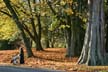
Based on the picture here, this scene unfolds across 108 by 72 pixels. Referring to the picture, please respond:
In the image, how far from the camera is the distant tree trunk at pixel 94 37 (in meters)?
23.6

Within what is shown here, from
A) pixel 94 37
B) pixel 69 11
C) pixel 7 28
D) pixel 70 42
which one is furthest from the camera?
pixel 7 28

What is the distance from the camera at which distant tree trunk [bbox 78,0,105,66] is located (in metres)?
23.6

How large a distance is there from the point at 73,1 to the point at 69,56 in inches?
187

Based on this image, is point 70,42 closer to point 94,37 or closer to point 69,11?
point 69,11

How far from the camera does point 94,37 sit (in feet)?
77.8

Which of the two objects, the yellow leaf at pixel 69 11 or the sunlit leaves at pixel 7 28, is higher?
the yellow leaf at pixel 69 11

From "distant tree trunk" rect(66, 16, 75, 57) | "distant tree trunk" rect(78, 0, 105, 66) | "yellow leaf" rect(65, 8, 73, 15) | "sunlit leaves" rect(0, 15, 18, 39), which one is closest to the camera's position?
"distant tree trunk" rect(78, 0, 105, 66)

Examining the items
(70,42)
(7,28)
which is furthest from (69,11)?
(7,28)

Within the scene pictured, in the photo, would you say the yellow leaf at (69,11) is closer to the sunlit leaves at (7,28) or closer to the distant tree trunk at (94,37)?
the distant tree trunk at (94,37)

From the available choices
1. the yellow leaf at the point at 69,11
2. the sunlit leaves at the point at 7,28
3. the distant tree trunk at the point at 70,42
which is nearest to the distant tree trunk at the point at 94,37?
the yellow leaf at the point at 69,11

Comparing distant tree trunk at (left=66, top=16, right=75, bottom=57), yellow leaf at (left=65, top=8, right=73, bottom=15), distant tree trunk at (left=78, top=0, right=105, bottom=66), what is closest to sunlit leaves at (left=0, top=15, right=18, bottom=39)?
distant tree trunk at (left=66, top=16, right=75, bottom=57)

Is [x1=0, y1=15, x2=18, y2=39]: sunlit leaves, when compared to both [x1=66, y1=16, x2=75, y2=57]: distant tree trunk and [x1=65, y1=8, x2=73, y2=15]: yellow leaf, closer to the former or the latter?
[x1=66, y1=16, x2=75, y2=57]: distant tree trunk

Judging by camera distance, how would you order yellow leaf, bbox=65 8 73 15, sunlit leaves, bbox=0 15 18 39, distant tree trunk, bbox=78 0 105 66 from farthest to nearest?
sunlit leaves, bbox=0 15 18 39 → yellow leaf, bbox=65 8 73 15 → distant tree trunk, bbox=78 0 105 66

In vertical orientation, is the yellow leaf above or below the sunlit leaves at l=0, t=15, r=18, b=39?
above
